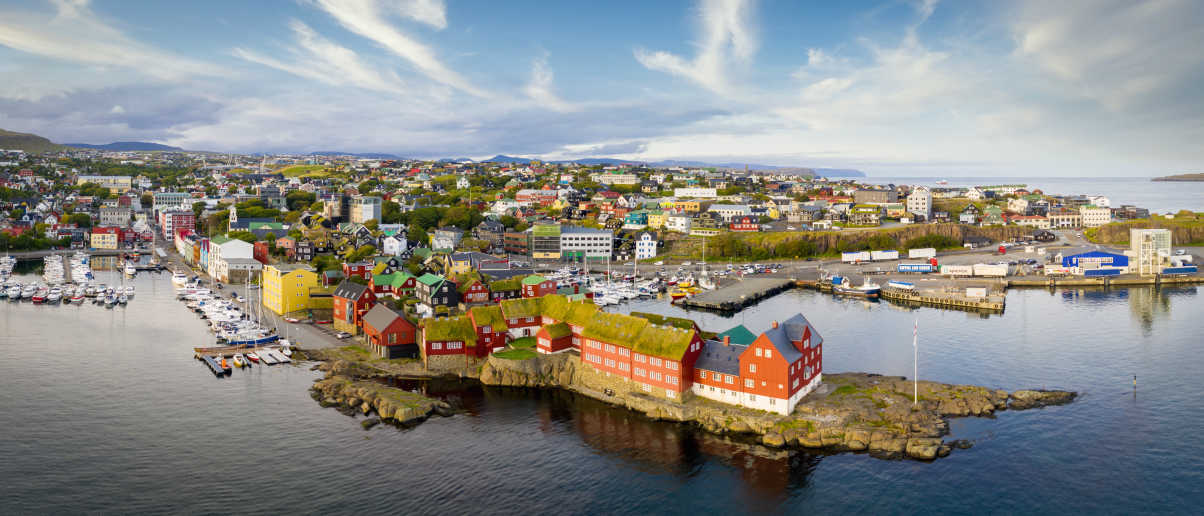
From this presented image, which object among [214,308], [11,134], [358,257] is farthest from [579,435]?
[11,134]

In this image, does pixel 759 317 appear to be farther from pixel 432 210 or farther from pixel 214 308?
pixel 432 210

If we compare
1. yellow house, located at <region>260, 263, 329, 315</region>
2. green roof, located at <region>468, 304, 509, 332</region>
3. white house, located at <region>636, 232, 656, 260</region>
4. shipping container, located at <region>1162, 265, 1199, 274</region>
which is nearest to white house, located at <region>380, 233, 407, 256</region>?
yellow house, located at <region>260, 263, 329, 315</region>

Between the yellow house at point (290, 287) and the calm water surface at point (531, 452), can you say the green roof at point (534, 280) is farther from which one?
the yellow house at point (290, 287)

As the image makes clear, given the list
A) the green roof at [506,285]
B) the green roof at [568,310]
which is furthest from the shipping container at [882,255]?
the green roof at [568,310]

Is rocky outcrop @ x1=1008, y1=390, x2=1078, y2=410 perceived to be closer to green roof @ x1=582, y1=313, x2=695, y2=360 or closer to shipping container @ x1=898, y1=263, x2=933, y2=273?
green roof @ x1=582, y1=313, x2=695, y2=360

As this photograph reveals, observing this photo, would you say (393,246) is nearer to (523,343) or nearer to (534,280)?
(534,280)

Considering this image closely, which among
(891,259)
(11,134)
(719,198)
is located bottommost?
(891,259)
